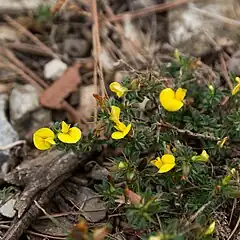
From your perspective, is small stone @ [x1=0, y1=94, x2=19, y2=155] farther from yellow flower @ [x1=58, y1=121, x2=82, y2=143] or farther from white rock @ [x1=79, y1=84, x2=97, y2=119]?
yellow flower @ [x1=58, y1=121, x2=82, y2=143]

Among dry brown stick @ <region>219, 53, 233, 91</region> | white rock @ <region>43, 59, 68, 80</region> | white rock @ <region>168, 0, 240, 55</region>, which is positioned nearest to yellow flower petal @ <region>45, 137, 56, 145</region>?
white rock @ <region>43, 59, 68, 80</region>

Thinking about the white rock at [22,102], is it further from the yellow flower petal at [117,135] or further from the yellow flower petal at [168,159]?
the yellow flower petal at [168,159]

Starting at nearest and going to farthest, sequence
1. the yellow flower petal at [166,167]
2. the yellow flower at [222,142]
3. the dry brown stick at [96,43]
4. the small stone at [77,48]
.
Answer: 1. the yellow flower petal at [166,167]
2. the yellow flower at [222,142]
3. the dry brown stick at [96,43]
4. the small stone at [77,48]

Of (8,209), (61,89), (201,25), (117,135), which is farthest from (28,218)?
(201,25)

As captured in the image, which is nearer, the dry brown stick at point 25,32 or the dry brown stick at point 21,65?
the dry brown stick at point 21,65

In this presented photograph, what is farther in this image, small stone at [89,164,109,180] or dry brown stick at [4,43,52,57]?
dry brown stick at [4,43,52,57]

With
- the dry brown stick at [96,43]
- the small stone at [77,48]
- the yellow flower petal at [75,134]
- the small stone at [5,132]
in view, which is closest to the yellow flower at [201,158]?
the yellow flower petal at [75,134]
